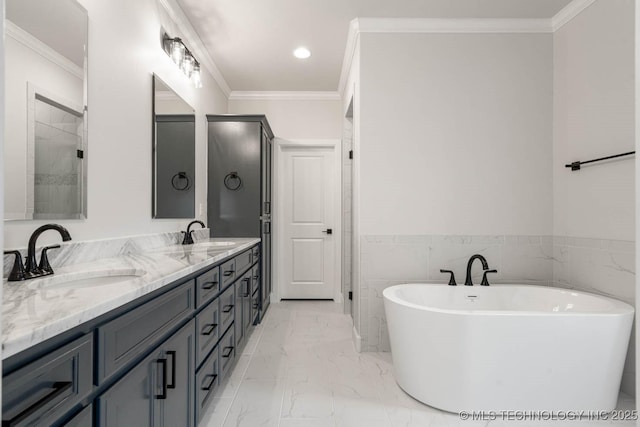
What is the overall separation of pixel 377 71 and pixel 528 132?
1304 mm

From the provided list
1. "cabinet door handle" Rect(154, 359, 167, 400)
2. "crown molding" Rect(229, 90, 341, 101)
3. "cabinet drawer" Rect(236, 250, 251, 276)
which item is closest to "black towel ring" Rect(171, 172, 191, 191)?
"cabinet drawer" Rect(236, 250, 251, 276)

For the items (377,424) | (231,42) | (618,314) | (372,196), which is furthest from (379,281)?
(231,42)

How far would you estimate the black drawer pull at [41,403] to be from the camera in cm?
63

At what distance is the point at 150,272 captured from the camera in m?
1.33

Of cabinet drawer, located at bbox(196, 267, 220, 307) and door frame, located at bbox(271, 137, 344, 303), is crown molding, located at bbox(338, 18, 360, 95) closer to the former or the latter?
door frame, located at bbox(271, 137, 344, 303)

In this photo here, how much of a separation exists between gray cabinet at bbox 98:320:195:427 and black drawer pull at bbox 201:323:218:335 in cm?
17

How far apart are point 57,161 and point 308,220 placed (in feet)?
10.5

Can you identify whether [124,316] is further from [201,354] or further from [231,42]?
[231,42]

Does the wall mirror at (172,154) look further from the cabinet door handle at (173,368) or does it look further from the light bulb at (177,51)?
the cabinet door handle at (173,368)

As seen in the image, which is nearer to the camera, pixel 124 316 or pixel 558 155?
pixel 124 316

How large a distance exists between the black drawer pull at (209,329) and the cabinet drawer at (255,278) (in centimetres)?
119

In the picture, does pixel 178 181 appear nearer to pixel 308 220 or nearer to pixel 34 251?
pixel 34 251

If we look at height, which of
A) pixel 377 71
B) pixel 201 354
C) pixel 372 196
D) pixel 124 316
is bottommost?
pixel 201 354

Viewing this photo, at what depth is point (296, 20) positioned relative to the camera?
2801 millimetres
